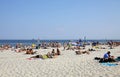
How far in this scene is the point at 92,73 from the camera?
36.6 feet

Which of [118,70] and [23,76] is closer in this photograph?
[23,76]

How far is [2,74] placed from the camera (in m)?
11.5

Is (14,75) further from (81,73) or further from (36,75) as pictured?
(81,73)

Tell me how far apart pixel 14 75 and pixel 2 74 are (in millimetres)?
721

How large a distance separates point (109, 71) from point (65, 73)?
2.13 meters

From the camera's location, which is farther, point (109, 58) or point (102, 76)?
point (109, 58)

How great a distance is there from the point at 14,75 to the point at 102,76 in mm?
4103

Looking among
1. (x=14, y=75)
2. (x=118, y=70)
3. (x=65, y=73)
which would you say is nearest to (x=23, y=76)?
(x=14, y=75)

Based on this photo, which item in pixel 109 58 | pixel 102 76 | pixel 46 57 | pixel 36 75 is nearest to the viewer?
pixel 102 76

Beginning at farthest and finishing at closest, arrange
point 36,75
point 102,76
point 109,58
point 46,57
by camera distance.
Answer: point 46,57, point 109,58, point 36,75, point 102,76

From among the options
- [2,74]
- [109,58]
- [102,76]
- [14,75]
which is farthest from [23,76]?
[109,58]

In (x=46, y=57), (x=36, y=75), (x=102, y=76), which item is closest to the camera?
(x=102, y=76)

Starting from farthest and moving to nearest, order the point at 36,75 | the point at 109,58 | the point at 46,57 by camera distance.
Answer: the point at 46,57, the point at 109,58, the point at 36,75

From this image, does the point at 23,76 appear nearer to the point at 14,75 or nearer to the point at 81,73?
the point at 14,75
